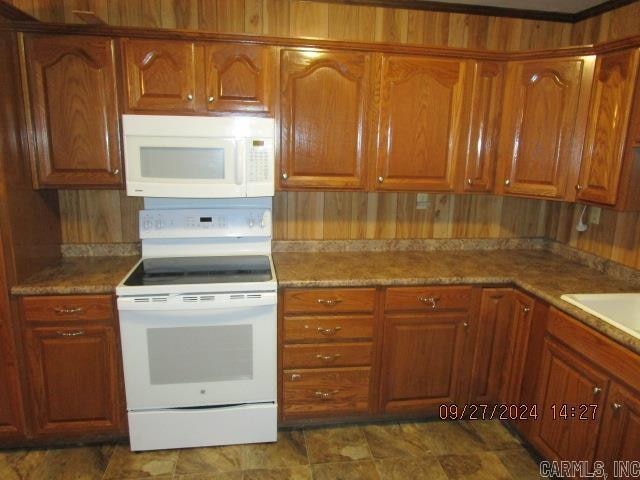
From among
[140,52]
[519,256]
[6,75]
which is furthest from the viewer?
[519,256]

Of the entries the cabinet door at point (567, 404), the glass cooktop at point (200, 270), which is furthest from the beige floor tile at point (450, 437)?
the glass cooktop at point (200, 270)

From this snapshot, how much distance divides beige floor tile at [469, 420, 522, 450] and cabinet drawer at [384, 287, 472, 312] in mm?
703

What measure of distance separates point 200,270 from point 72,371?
2.45ft

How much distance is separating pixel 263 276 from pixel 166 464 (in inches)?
39.5

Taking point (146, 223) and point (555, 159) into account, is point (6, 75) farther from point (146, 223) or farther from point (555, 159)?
point (555, 159)

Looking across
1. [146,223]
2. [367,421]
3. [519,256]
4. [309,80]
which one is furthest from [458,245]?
[146,223]

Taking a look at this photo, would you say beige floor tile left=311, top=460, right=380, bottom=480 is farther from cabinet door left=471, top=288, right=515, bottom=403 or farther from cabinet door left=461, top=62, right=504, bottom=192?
cabinet door left=461, top=62, right=504, bottom=192

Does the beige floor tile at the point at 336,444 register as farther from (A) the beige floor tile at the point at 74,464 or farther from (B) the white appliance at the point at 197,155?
(B) the white appliance at the point at 197,155

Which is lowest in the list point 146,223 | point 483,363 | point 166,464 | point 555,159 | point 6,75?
point 166,464

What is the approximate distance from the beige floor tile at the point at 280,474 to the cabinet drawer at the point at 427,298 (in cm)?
87

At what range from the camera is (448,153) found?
2236 mm

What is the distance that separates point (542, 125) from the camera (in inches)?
83.9

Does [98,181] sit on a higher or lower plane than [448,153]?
lower

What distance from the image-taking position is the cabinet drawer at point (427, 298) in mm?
2068
